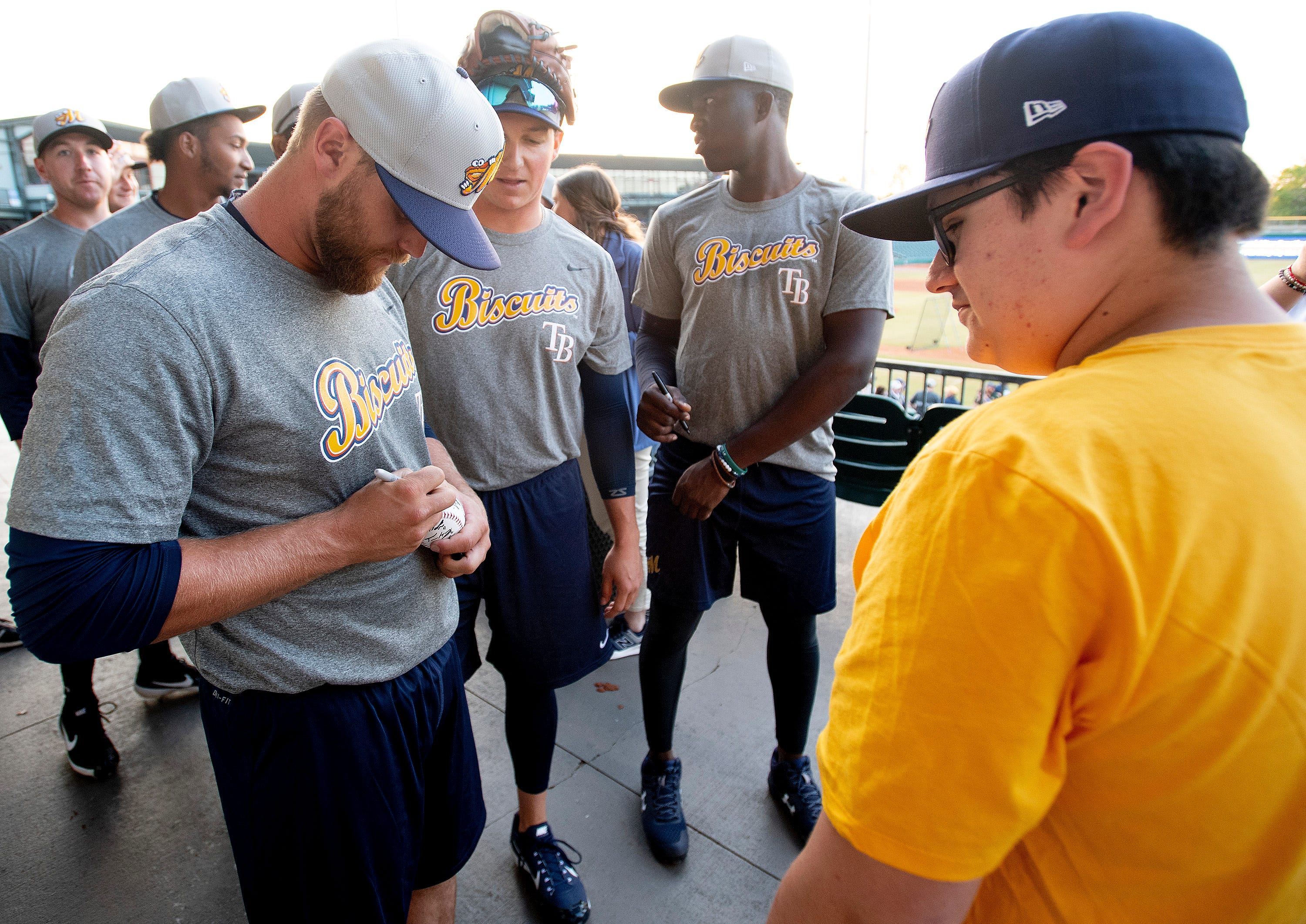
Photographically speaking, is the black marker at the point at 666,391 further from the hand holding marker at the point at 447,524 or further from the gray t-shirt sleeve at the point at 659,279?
the hand holding marker at the point at 447,524

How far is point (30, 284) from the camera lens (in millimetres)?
2982

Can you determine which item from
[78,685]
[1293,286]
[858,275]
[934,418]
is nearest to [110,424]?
[858,275]

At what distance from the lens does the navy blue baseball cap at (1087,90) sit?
0.70 m

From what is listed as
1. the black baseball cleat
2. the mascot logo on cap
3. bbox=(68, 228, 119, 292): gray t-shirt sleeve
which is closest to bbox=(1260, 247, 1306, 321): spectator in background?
the mascot logo on cap

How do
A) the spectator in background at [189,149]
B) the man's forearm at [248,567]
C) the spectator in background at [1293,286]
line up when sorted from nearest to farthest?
the man's forearm at [248,567] < the spectator in background at [1293,286] < the spectator in background at [189,149]

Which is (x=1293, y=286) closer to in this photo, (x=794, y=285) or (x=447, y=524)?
(x=794, y=285)

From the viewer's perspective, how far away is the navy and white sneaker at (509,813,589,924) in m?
2.01

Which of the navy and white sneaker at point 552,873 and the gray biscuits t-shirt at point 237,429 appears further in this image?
the navy and white sneaker at point 552,873

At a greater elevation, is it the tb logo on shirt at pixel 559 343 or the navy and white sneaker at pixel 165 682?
the tb logo on shirt at pixel 559 343

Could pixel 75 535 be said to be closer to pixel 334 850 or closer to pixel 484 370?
pixel 334 850

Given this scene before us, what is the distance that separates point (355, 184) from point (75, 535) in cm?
69

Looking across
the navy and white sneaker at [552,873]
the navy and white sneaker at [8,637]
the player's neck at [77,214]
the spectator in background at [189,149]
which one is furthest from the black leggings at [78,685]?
the player's neck at [77,214]

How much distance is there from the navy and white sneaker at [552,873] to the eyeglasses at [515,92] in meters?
2.13

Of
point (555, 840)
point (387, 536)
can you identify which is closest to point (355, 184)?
point (387, 536)
